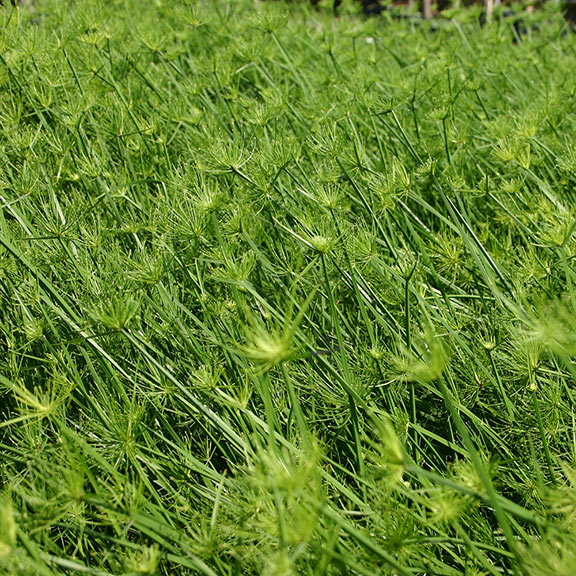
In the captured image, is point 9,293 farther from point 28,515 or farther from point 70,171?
point 28,515

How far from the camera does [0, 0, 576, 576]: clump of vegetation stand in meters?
0.92

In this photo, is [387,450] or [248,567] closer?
[387,450]

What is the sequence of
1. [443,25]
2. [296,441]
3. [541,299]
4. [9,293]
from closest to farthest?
1. [296,441]
2. [541,299]
3. [9,293]
4. [443,25]

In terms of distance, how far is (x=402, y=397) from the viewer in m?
1.36

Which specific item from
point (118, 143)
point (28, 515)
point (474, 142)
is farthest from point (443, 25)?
point (28, 515)

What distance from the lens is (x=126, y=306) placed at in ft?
3.60

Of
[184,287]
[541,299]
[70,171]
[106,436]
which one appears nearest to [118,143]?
[70,171]

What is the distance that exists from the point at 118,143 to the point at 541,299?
130 centimetres

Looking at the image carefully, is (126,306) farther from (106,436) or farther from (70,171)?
(70,171)

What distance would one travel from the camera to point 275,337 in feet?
2.79

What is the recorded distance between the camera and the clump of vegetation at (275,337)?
3.02ft

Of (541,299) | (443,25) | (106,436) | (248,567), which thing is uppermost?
(443,25)

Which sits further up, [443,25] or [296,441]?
[443,25]

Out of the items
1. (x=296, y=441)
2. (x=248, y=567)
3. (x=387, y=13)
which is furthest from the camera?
(x=387, y=13)
